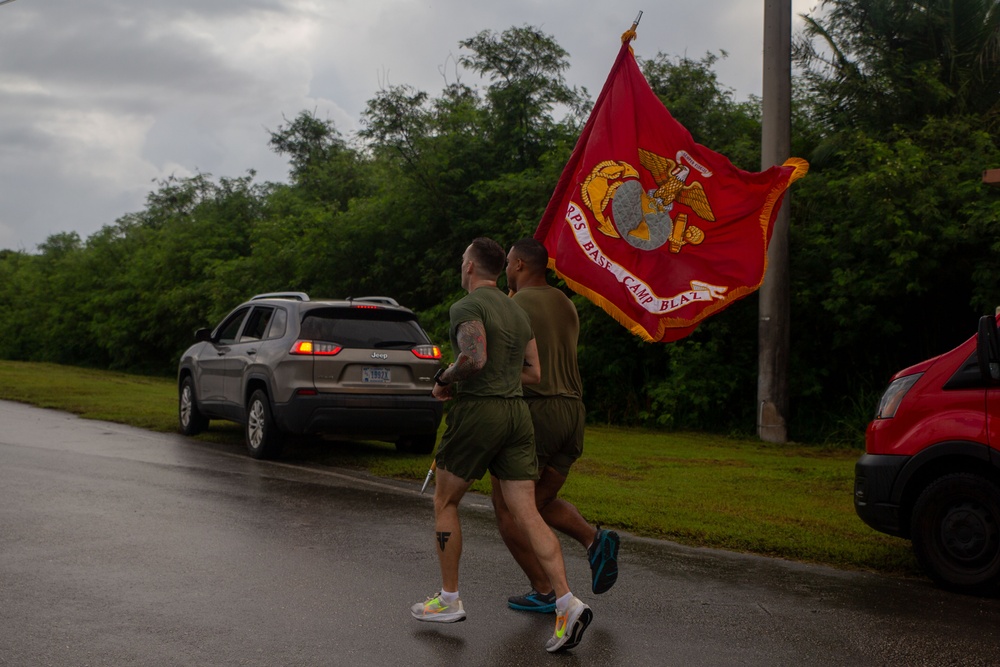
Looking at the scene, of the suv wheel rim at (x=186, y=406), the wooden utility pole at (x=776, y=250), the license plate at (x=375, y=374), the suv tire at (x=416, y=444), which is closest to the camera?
the license plate at (x=375, y=374)

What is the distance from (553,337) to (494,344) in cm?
54

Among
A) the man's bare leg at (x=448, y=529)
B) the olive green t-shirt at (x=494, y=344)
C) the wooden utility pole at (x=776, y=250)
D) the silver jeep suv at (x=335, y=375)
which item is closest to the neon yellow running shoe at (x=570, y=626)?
the man's bare leg at (x=448, y=529)

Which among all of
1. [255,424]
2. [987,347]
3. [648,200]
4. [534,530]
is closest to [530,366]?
[534,530]

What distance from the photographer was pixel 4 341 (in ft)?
147

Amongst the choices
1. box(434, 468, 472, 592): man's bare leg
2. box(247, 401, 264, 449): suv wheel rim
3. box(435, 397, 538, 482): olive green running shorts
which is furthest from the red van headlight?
box(247, 401, 264, 449): suv wheel rim

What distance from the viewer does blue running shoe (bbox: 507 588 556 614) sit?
5742 mm

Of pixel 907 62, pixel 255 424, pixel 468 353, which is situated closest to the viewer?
pixel 468 353

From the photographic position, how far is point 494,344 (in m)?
5.42

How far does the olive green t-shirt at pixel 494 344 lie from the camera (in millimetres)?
5410

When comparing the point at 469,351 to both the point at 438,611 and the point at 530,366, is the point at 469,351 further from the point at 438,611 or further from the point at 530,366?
the point at 438,611

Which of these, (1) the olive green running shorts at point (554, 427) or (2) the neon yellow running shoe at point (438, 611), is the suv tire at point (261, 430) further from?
(2) the neon yellow running shoe at point (438, 611)

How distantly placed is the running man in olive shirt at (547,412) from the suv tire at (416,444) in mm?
6476

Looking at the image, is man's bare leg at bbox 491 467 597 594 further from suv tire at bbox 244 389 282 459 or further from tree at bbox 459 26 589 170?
tree at bbox 459 26 589 170

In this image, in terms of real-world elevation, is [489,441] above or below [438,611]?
above
